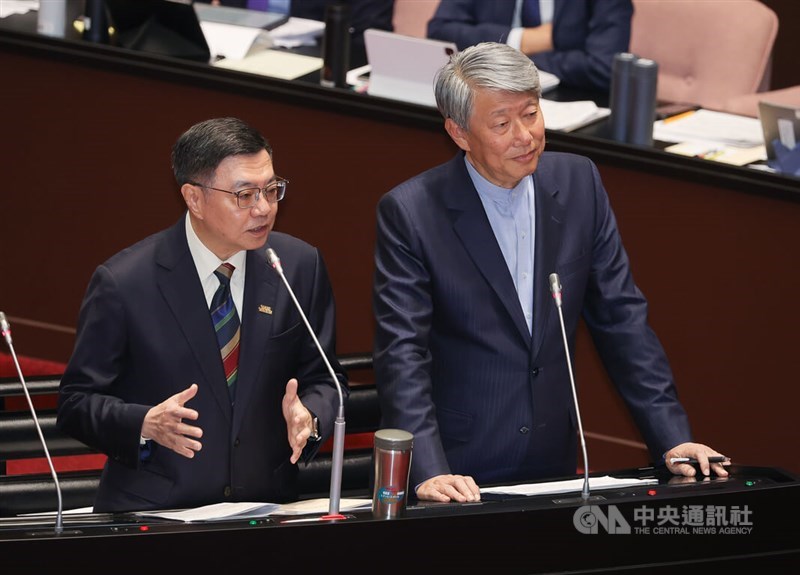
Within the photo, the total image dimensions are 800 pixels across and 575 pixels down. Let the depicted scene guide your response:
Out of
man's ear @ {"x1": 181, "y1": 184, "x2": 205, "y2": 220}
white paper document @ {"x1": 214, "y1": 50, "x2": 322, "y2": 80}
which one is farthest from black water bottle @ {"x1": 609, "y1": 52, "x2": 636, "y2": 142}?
man's ear @ {"x1": 181, "y1": 184, "x2": 205, "y2": 220}

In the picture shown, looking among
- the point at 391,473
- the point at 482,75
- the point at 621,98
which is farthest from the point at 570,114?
the point at 391,473

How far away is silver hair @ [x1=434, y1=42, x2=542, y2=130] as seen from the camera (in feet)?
8.82

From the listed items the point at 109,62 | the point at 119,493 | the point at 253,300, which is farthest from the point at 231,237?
the point at 109,62

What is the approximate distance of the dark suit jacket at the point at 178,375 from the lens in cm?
268

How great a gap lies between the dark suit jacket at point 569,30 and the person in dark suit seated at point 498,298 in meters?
1.95

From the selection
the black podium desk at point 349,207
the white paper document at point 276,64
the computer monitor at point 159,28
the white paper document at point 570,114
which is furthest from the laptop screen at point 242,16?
the white paper document at point 570,114

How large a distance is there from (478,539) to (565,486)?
29 centimetres

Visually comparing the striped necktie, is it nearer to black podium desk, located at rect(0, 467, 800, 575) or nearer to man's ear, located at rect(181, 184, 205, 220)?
man's ear, located at rect(181, 184, 205, 220)

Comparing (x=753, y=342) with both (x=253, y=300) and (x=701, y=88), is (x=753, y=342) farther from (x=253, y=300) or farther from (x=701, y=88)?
(x=253, y=300)

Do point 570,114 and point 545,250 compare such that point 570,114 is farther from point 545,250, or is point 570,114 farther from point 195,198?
point 195,198

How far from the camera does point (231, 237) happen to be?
8.85 feet

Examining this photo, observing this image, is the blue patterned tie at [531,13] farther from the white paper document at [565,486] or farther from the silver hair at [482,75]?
the white paper document at [565,486]

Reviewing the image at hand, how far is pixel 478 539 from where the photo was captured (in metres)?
A: 2.13

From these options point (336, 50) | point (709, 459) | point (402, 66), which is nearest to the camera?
point (709, 459)
